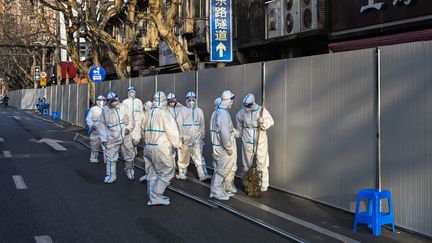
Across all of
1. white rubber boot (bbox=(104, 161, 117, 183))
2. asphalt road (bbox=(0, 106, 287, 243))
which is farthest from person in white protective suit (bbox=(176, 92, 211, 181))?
white rubber boot (bbox=(104, 161, 117, 183))

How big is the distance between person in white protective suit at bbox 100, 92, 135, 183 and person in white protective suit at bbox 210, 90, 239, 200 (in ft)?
8.43

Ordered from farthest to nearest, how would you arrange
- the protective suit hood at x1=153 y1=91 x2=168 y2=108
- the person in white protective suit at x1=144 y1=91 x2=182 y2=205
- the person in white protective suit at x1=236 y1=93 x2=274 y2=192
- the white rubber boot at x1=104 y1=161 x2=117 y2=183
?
the white rubber boot at x1=104 y1=161 x2=117 y2=183, the person in white protective suit at x1=236 y1=93 x2=274 y2=192, the protective suit hood at x1=153 y1=91 x2=168 y2=108, the person in white protective suit at x1=144 y1=91 x2=182 y2=205

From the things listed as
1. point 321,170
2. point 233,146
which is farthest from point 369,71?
point 233,146

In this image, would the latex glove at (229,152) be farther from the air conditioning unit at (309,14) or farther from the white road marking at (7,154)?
the air conditioning unit at (309,14)

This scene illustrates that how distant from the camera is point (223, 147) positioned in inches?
352

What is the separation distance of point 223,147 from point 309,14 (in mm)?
9774

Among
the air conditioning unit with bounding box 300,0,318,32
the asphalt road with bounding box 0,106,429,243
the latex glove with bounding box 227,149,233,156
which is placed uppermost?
the air conditioning unit with bounding box 300,0,318,32

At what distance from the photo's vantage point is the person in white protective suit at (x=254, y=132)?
945cm

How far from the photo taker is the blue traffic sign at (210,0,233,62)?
61.7ft

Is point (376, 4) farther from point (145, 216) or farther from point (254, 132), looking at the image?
point (145, 216)

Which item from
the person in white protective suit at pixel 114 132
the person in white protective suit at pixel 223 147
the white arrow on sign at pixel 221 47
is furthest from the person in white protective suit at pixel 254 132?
the white arrow on sign at pixel 221 47

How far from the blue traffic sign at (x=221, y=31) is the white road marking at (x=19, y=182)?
909 cm

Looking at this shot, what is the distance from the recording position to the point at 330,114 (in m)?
8.51

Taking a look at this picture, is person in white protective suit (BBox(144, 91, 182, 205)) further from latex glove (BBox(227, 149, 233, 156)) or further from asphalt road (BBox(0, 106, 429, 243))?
latex glove (BBox(227, 149, 233, 156))
